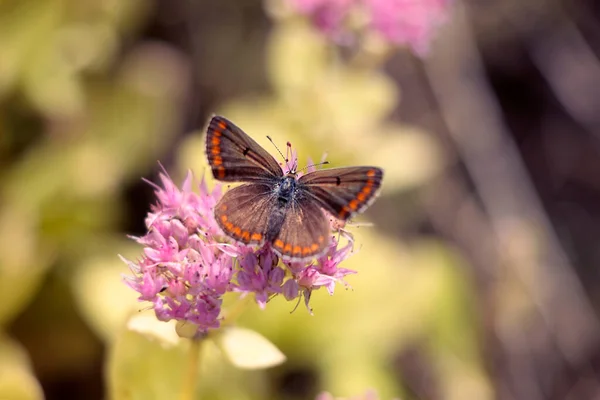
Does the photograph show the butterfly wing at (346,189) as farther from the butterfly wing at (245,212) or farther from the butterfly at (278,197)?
the butterfly wing at (245,212)

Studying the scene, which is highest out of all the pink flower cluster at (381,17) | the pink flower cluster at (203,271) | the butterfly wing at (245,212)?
the pink flower cluster at (381,17)

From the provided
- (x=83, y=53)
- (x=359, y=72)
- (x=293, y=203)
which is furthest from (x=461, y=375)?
(x=83, y=53)

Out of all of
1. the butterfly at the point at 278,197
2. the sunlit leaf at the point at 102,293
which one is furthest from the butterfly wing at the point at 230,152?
the sunlit leaf at the point at 102,293

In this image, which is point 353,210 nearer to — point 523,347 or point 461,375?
point 461,375

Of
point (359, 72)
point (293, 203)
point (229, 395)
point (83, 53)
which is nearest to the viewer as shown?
point (293, 203)

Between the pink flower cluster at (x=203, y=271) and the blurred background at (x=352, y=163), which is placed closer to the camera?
the pink flower cluster at (x=203, y=271)

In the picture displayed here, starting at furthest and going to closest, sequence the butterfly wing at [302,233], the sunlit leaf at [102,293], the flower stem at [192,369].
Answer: the sunlit leaf at [102,293]
the flower stem at [192,369]
the butterfly wing at [302,233]

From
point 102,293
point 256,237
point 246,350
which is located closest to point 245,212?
point 256,237
